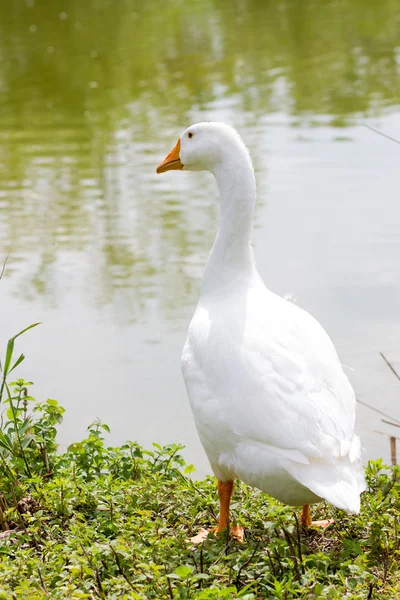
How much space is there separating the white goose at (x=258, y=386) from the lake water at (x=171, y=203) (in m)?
0.47

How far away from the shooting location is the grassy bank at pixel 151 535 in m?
3.09

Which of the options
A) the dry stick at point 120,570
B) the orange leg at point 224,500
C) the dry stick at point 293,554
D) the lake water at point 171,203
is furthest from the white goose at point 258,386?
the dry stick at point 120,570

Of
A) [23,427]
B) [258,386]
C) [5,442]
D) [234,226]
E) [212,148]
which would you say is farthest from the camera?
[212,148]

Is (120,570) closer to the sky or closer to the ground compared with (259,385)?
closer to the ground

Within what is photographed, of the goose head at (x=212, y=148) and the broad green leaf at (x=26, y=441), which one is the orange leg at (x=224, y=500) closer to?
the broad green leaf at (x=26, y=441)

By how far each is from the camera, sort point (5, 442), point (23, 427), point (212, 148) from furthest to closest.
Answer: point (212, 148), point (23, 427), point (5, 442)

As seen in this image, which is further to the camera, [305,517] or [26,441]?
[26,441]

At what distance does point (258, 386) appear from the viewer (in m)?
3.53

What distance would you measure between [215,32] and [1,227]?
28.3ft

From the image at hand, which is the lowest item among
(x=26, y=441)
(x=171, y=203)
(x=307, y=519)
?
(x=307, y=519)

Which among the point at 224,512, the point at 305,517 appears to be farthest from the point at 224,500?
the point at 305,517

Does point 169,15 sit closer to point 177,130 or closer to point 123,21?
point 123,21

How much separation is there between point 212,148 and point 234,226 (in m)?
0.41

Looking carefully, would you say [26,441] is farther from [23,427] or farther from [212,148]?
[212,148]
